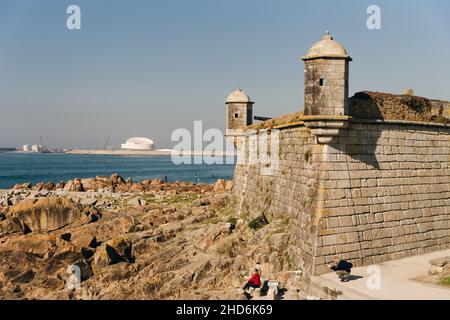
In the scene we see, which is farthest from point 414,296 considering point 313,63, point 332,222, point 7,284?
point 7,284

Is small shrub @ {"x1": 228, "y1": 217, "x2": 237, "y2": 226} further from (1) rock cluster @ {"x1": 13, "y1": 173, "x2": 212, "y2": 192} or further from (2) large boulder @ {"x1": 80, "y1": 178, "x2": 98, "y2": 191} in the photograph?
(2) large boulder @ {"x1": 80, "y1": 178, "x2": 98, "y2": 191}

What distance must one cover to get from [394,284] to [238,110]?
58.1ft

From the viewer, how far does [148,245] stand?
23688 mm

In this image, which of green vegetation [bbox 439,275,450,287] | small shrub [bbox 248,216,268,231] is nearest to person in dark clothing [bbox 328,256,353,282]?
green vegetation [bbox 439,275,450,287]

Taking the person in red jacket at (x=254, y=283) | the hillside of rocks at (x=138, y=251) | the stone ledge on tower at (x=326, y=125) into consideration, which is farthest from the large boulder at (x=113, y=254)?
the stone ledge on tower at (x=326, y=125)

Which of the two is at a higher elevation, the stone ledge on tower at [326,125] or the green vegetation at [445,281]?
the stone ledge on tower at [326,125]

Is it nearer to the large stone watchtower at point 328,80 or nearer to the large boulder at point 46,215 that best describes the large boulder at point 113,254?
the large boulder at point 46,215

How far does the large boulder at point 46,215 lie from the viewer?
29531mm

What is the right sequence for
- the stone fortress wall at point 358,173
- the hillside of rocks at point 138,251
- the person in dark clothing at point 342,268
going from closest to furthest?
the person in dark clothing at point 342,268 < the stone fortress wall at point 358,173 < the hillside of rocks at point 138,251

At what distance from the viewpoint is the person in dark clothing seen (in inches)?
552

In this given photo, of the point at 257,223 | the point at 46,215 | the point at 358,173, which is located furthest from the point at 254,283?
the point at 46,215

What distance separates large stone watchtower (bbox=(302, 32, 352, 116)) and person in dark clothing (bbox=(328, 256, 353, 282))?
15.8 feet

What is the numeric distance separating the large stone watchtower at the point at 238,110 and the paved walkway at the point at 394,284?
15.2 m
